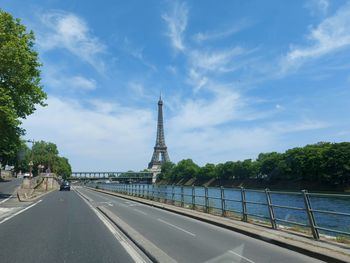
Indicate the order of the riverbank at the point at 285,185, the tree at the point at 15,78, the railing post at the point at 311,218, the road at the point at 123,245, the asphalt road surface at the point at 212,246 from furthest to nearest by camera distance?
the riverbank at the point at 285,185
the tree at the point at 15,78
the railing post at the point at 311,218
the asphalt road surface at the point at 212,246
the road at the point at 123,245

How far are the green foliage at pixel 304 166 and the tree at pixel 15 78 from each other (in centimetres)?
7154

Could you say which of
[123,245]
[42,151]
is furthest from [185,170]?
[123,245]

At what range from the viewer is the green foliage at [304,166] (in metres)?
94.9

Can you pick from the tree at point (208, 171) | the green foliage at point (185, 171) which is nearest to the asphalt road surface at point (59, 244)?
the tree at point (208, 171)

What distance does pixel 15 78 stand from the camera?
37.6 metres

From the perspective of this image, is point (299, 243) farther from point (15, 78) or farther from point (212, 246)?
point (15, 78)

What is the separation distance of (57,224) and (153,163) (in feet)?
600

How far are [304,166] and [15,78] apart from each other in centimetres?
8107

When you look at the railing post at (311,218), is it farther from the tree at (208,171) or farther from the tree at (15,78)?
the tree at (208,171)

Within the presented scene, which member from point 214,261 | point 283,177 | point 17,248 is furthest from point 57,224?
point 283,177

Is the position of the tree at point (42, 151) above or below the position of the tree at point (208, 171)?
above

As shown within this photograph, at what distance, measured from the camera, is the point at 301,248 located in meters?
10.9

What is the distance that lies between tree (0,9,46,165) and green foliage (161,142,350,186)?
71.5m

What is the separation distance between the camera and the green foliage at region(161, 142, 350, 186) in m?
94.9
